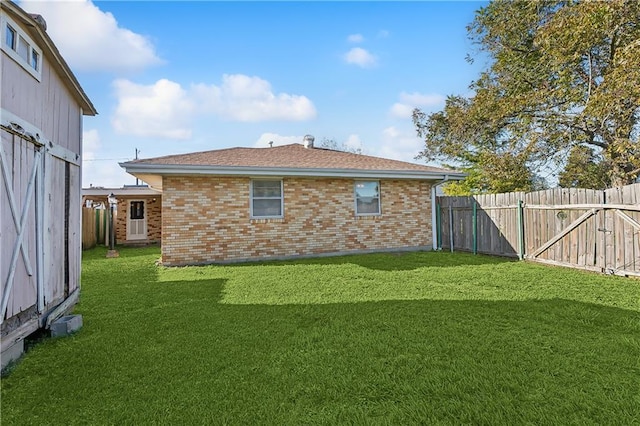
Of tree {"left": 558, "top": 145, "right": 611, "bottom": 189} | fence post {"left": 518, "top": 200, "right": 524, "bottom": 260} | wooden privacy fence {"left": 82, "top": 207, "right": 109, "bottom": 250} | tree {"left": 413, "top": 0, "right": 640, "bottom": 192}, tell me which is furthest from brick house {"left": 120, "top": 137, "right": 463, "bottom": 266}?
tree {"left": 558, "top": 145, "right": 611, "bottom": 189}

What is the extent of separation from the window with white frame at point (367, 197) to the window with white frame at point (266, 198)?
8.05 feet

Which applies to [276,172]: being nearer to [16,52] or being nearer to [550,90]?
[16,52]

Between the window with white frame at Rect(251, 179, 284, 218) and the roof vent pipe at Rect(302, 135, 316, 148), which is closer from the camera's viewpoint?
the window with white frame at Rect(251, 179, 284, 218)

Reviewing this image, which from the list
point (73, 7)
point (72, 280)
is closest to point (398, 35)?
point (73, 7)

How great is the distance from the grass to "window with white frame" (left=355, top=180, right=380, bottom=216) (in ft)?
15.3

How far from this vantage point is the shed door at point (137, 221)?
49.1 ft

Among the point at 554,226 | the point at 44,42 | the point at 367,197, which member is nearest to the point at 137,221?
the point at 367,197

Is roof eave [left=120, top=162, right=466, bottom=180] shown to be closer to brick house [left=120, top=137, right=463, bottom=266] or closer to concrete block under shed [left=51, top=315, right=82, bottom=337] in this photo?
brick house [left=120, top=137, right=463, bottom=266]

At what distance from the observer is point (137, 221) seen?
594 inches

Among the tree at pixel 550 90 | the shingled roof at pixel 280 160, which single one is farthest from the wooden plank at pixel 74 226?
the tree at pixel 550 90

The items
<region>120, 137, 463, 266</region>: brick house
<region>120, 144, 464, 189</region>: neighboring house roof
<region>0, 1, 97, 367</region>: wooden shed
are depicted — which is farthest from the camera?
<region>120, 137, 463, 266</region>: brick house

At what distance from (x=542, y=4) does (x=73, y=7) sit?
14.6m

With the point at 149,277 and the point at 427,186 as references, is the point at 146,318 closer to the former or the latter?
the point at 149,277

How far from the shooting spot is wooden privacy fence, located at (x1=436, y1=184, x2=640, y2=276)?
6629 millimetres
